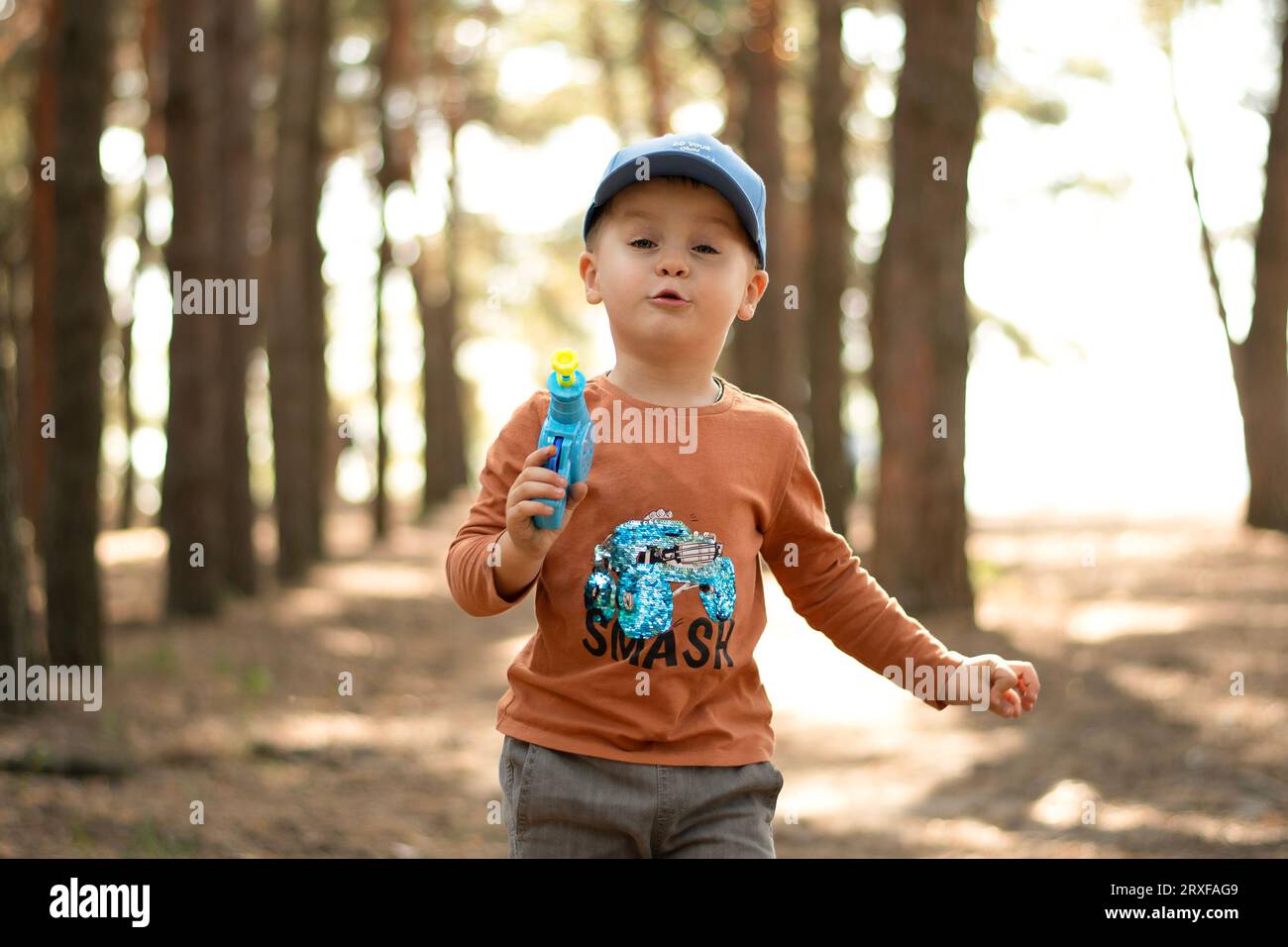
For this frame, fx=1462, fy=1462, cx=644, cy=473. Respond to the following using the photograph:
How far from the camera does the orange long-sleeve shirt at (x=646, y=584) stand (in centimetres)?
285

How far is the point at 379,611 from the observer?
14.8 meters

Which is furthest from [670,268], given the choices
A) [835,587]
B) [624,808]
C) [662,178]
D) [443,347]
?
[443,347]

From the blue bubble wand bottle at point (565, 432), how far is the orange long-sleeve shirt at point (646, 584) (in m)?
0.22

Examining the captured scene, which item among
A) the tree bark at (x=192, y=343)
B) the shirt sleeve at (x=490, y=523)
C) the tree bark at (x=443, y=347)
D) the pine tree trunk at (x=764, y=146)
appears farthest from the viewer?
the tree bark at (x=443, y=347)

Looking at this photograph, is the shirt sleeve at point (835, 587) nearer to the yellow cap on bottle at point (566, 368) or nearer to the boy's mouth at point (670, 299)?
the boy's mouth at point (670, 299)

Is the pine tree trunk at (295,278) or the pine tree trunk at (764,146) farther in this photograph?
the pine tree trunk at (764,146)

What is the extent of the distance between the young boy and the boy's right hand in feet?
0.26

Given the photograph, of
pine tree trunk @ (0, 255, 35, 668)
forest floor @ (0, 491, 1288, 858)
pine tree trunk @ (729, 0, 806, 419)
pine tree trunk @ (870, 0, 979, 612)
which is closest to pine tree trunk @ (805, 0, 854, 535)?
pine tree trunk @ (729, 0, 806, 419)

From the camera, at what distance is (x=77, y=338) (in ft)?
28.0

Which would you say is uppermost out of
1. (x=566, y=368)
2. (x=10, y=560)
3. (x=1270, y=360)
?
(x=1270, y=360)

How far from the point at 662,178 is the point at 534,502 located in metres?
0.78

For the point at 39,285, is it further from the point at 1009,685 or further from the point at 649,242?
the point at 1009,685

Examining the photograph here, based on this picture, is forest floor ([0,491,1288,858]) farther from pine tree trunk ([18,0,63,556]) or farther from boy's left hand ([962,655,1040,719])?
boy's left hand ([962,655,1040,719])

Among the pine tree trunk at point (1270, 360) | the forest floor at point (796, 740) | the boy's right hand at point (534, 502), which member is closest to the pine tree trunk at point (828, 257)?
the forest floor at point (796, 740)
